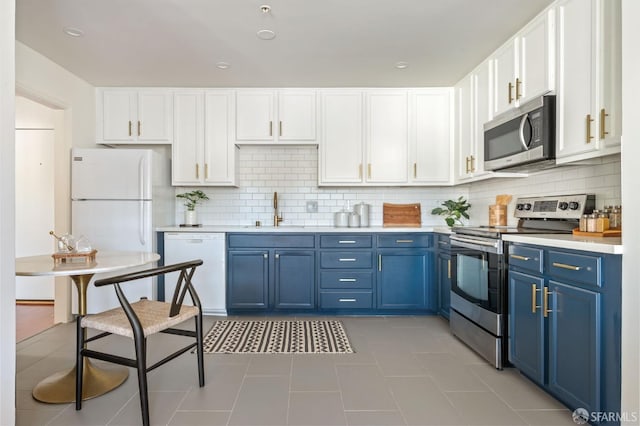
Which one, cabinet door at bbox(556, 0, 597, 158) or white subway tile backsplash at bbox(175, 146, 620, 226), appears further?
white subway tile backsplash at bbox(175, 146, 620, 226)

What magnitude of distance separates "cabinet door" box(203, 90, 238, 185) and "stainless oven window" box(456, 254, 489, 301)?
95.1 inches

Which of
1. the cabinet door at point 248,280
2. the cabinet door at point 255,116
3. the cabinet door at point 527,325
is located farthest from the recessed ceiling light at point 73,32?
the cabinet door at point 527,325

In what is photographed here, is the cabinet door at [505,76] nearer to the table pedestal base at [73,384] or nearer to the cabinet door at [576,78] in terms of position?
the cabinet door at [576,78]

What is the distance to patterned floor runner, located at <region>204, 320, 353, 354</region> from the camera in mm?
2727

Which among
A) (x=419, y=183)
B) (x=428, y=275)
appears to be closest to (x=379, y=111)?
(x=419, y=183)

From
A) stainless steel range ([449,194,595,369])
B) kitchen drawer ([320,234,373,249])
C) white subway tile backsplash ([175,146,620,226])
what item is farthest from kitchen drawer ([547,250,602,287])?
white subway tile backsplash ([175,146,620,226])

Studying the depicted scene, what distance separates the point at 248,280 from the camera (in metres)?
3.55

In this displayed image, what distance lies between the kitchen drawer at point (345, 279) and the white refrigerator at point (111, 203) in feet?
5.55

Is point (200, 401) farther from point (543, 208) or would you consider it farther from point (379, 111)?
point (379, 111)

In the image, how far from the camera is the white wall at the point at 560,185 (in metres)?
2.21

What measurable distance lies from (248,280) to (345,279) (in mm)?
957

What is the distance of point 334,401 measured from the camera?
2.00 metres

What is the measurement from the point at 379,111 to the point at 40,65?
3.09 m

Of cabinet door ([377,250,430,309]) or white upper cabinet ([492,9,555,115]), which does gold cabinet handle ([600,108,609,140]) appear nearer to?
white upper cabinet ([492,9,555,115])
